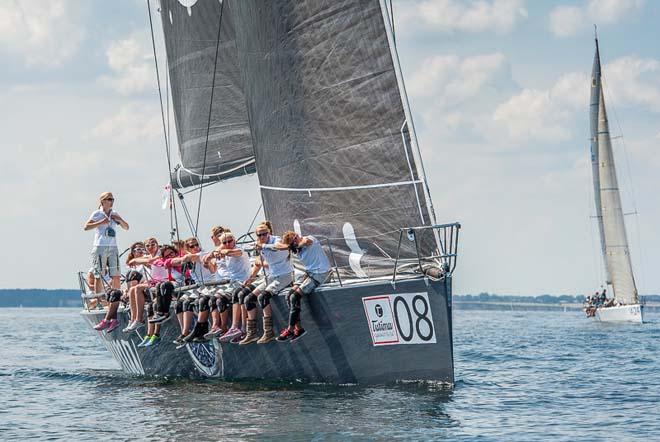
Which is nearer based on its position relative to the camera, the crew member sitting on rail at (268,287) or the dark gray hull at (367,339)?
the dark gray hull at (367,339)

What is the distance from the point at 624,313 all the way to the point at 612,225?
4.12 m

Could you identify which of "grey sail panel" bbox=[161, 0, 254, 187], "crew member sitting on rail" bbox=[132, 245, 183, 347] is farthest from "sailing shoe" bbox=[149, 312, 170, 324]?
"grey sail panel" bbox=[161, 0, 254, 187]

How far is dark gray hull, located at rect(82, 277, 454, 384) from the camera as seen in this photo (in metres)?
14.1

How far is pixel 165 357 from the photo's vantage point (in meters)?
17.7

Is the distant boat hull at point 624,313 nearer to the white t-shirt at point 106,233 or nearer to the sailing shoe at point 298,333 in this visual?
the white t-shirt at point 106,233

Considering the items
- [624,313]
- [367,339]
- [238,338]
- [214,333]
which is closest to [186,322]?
[214,333]

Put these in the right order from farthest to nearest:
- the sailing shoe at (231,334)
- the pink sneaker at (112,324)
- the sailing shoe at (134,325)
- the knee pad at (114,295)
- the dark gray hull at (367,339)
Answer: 1. the pink sneaker at (112,324)
2. the knee pad at (114,295)
3. the sailing shoe at (134,325)
4. the sailing shoe at (231,334)
5. the dark gray hull at (367,339)

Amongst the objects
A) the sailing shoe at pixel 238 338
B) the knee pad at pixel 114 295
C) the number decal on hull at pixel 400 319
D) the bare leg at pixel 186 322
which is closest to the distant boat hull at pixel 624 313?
the knee pad at pixel 114 295

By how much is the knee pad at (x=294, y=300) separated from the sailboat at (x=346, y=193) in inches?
10.4

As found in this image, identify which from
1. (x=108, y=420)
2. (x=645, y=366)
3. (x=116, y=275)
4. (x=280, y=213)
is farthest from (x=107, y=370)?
(x=645, y=366)

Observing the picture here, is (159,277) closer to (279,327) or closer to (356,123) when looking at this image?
(279,327)

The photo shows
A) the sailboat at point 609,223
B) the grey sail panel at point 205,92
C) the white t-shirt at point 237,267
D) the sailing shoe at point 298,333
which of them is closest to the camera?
the sailing shoe at point 298,333

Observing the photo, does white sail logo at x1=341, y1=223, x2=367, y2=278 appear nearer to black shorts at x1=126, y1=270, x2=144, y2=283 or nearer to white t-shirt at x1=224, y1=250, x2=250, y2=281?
white t-shirt at x1=224, y1=250, x2=250, y2=281

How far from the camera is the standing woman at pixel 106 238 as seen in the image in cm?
1753
